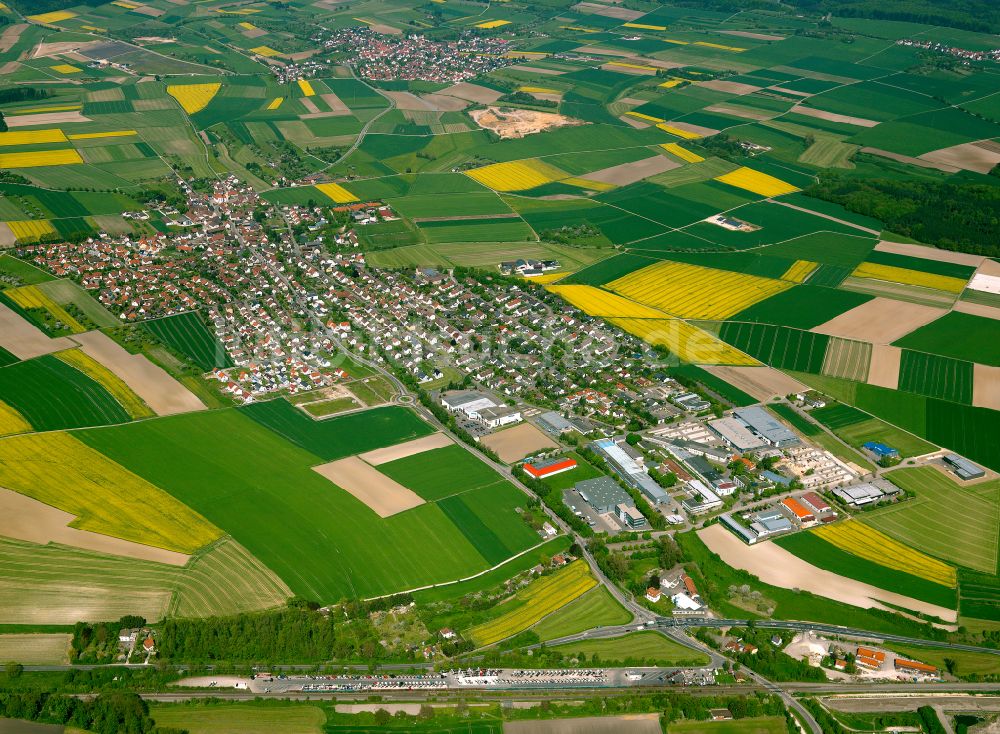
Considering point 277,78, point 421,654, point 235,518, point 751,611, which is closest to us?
point 421,654

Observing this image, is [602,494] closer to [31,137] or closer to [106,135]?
[106,135]

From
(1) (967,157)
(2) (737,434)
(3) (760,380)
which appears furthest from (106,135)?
(1) (967,157)

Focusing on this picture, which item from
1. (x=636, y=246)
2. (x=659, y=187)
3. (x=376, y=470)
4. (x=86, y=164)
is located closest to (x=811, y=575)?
(x=376, y=470)

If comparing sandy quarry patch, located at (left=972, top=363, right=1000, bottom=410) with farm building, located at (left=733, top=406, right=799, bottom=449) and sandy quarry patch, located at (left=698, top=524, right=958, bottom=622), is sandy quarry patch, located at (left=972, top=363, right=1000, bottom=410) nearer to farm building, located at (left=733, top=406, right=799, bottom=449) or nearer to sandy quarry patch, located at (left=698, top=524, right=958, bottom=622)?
farm building, located at (left=733, top=406, right=799, bottom=449)

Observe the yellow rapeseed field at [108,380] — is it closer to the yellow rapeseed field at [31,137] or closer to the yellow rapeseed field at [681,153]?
the yellow rapeseed field at [31,137]

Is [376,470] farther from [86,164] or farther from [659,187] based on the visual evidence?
[86,164]

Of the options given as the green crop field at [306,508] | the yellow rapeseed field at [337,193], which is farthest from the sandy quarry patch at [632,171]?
the green crop field at [306,508]
